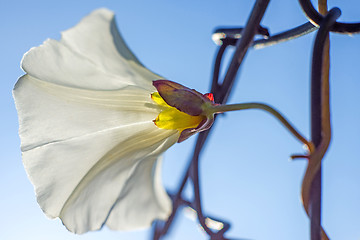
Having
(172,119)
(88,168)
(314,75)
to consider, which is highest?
(314,75)

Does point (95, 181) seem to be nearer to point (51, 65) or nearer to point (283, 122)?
point (51, 65)

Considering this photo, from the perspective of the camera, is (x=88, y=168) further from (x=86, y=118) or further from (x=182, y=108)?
(x=182, y=108)

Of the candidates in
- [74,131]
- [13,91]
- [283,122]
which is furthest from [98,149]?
[283,122]

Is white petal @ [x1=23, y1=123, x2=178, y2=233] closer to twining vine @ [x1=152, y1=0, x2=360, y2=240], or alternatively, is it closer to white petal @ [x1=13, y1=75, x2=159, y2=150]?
white petal @ [x1=13, y1=75, x2=159, y2=150]

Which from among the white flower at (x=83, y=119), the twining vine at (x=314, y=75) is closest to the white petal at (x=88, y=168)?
the white flower at (x=83, y=119)

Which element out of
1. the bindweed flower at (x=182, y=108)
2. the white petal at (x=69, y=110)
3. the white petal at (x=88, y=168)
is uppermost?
the bindweed flower at (x=182, y=108)

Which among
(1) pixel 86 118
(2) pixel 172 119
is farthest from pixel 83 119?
(2) pixel 172 119

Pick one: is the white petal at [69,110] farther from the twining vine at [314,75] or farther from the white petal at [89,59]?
the twining vine at [314,75]

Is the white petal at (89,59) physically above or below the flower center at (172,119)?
above
